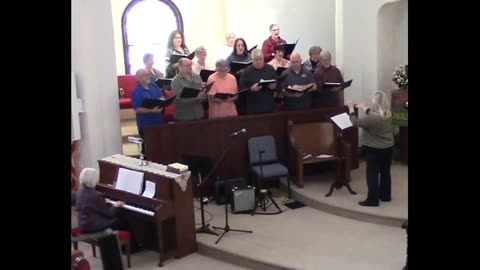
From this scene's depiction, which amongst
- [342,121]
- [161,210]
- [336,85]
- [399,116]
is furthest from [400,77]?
[161,210]

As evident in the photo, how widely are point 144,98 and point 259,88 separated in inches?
61.9

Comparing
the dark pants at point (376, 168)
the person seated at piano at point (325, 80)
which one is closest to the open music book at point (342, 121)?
the dark pants at point (376, 168)

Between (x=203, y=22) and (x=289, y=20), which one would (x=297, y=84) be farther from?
(x=203, y=22)

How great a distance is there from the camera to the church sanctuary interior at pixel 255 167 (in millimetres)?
6000

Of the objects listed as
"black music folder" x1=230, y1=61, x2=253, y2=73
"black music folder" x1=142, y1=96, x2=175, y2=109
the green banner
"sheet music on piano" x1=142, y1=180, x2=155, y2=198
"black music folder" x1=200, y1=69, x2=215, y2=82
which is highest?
"black music folder" x1=230, y1=61, x2=253, y2=73

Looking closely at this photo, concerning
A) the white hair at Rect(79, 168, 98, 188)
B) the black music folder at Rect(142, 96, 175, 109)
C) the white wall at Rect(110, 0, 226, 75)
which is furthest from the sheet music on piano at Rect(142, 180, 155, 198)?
the white wall at Rect(110, 0, 226, 75)

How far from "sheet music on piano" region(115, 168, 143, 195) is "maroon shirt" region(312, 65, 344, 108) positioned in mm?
3506

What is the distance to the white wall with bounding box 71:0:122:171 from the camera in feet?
24.4

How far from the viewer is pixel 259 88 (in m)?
7.78

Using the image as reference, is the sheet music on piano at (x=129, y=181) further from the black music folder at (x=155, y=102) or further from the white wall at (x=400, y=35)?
the white wall at (x=400, y=35)

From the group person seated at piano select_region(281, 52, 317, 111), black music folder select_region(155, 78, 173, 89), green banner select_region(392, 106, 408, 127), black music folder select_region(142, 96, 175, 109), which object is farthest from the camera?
green banner select_region(392, 106, 408, 127)

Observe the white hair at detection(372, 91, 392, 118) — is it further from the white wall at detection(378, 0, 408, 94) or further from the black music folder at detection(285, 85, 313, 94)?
the white wall at detection(378, 0, 408, 94)
